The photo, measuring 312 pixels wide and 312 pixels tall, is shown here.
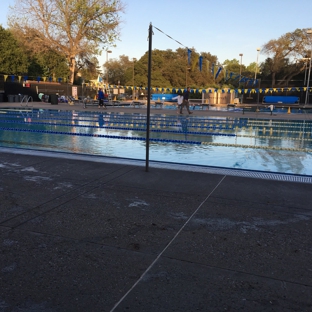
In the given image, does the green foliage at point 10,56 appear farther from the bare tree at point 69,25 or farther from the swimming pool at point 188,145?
the swimming pool at point 188,145

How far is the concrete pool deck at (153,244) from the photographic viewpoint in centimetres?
259

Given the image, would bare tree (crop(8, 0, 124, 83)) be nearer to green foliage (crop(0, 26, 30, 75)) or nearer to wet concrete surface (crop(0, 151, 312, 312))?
green foliage (crop(0, 26, 30, 75))

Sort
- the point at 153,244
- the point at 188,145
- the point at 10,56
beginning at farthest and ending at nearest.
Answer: the point at 10,56, the point at 188,145, the point at 153,244

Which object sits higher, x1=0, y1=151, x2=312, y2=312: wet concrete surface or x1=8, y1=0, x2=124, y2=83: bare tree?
x1=8, y1=0, x2=124, y2=83: bare tree

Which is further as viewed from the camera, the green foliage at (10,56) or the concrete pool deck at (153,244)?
the green foliage at (10,56)

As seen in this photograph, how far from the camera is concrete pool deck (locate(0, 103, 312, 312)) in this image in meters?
2.59

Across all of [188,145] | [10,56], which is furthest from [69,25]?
[188,145]

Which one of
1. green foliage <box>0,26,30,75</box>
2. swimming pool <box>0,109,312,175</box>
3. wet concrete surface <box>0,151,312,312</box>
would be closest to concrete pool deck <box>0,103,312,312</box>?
wet concrete surface <box>0,151,312,312</box>

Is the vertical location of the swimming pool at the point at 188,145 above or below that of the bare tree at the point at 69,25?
below

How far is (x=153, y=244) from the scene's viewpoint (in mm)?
3496

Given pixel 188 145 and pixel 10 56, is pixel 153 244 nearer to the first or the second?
pixel 188 145

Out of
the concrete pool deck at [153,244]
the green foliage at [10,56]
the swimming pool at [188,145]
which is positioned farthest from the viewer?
the green foliage at [10,56]

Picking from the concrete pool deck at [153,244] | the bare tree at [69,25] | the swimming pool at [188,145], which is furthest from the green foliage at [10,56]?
the concrete pool deck at [153,244]

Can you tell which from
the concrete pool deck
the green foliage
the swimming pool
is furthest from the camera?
the green foliage
